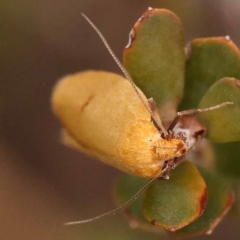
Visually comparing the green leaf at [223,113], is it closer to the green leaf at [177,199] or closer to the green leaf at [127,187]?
the green leaf at [177,199]

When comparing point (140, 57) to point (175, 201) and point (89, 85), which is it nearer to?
point (89, 85)

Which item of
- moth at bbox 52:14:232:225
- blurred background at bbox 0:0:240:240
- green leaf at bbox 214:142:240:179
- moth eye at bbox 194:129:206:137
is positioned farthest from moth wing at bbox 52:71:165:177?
blurred background at bbox 0:0:240:240

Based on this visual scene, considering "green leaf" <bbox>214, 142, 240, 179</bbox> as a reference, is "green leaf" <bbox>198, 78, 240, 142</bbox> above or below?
above

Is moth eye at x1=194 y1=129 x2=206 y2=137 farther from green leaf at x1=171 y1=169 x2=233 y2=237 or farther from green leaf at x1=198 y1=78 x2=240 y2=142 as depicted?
green leaf at x1=171 y1=169 x2=233 y2=237

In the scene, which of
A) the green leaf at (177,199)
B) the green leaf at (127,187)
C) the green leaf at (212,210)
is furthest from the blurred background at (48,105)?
the green leaf at (177,199)

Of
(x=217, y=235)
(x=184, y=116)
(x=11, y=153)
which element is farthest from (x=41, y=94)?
(x=184, y=116)

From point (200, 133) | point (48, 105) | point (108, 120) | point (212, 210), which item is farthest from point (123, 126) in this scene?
point (48, 105)

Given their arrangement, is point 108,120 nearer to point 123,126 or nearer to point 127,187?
point 123,126
